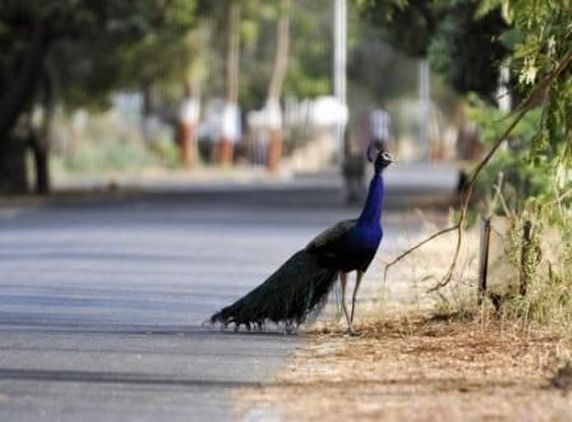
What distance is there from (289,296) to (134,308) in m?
3.04

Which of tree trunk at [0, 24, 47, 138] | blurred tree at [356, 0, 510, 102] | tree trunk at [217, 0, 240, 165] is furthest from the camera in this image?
tree trunk at [217, 0, 240, 165]

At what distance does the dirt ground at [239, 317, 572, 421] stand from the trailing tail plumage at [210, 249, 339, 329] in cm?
36

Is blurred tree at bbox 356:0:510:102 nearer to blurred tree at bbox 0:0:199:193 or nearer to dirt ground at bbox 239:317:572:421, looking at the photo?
dirt ground at bbox 239:317:572:421

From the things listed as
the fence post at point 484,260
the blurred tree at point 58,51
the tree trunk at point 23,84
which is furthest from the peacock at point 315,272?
the tree trunk at point 23,84

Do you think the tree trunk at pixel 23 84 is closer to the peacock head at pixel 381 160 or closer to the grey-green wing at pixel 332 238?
the peacock head at pixel 381 160

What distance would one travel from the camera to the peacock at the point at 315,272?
42.7 feet

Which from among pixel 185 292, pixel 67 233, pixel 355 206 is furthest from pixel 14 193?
pixel 185 292

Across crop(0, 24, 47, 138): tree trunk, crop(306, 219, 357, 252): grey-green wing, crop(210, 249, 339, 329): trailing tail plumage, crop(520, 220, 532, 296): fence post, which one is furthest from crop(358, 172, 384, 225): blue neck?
crop(0, 24, 47, 138): tree trunk

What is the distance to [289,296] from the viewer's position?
13062 mm

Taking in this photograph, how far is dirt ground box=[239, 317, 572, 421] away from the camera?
31.7ft

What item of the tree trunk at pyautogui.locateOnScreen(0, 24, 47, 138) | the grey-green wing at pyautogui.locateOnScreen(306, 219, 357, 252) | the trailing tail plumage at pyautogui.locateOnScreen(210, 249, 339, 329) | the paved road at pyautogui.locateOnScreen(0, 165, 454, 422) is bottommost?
the paved road at pyautogui.locateOnScreen(0, 165, 454, 422)

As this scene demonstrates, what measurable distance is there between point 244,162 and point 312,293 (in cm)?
5490

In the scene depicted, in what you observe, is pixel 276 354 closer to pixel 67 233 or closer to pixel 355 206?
pixel 67 233

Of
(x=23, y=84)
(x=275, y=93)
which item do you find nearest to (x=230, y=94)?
(x=275, y=93)
